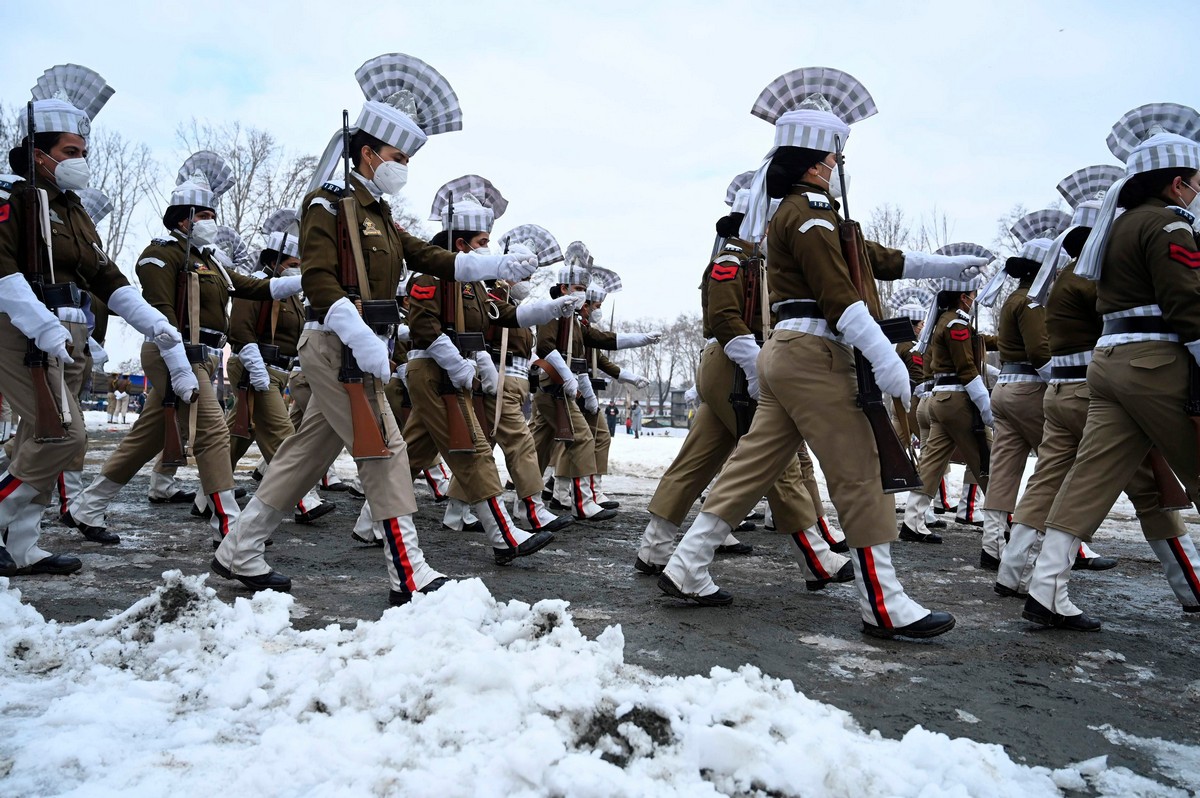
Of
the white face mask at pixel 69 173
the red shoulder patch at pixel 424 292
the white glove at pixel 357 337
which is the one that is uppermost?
the white face mask at pixel 69 173

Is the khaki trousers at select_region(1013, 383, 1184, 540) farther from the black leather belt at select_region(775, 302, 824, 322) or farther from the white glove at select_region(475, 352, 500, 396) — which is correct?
the white glove at select_region(475, 352, 500, 396)

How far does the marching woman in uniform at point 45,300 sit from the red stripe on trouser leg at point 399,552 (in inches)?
76.1

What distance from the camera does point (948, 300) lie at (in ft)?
25.4

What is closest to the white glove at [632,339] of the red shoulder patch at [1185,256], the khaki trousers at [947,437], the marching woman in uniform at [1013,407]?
the khaki trousers at [947,437]

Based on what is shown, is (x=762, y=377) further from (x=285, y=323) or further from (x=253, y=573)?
(x=285, y=323)

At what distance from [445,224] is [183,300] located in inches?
79.7

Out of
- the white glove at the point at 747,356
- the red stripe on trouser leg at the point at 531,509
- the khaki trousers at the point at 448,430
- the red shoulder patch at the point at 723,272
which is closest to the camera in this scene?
the white glove at the point at 747,356

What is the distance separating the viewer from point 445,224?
677cm

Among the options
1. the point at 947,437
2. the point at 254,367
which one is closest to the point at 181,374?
the point at 254,367

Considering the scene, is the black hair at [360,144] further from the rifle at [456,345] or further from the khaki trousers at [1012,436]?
the khaki trousers at [1012,436]

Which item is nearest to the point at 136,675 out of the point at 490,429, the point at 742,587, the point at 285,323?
the point at 742,587

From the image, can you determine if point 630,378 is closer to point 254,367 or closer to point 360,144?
point 254,367

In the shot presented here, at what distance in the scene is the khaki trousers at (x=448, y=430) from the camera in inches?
228

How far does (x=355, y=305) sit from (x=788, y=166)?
7.33 ft
